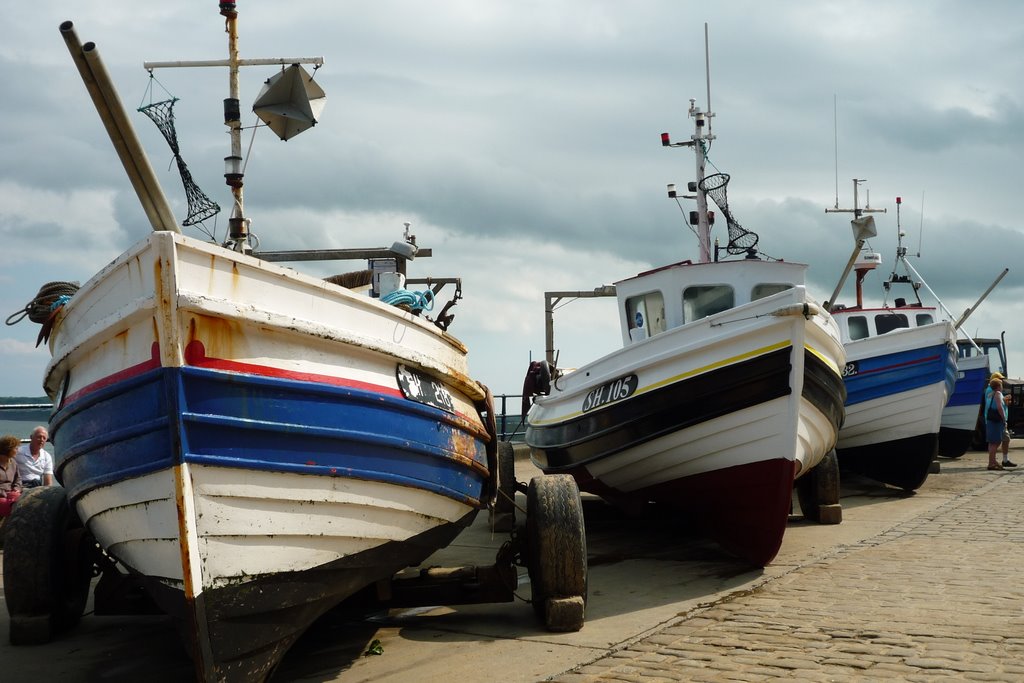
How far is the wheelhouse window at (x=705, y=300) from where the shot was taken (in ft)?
29.6

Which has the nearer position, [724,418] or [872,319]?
[724,418]

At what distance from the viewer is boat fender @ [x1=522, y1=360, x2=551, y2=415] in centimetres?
1015

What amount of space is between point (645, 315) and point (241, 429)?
606cm

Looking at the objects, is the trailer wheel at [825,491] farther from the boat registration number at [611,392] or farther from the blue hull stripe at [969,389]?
the blue hull stripe at [969,389]

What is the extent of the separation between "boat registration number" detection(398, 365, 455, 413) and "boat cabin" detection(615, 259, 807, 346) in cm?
403

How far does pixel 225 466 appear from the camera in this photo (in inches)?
163

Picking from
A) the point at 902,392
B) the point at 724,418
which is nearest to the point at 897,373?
the point at 902,392

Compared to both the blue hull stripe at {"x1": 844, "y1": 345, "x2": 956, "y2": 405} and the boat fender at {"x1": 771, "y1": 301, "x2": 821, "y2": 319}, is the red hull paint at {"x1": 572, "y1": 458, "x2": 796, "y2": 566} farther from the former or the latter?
the blue hull stripe at {"x1": 844, "y1": 345, "x2": 956, "y2": 405}

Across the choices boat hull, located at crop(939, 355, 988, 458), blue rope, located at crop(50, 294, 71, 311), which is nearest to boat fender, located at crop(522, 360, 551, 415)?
blue rope, located at crop(50, 294, 71, 311)

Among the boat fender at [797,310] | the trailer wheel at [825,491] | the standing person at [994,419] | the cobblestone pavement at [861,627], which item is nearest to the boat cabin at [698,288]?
the boat fender at [797,310]

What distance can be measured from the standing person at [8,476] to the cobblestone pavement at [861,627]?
6227mm

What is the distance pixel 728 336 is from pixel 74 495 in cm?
450

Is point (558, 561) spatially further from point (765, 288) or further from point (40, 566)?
point (765, 288)

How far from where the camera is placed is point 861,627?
5496mm
